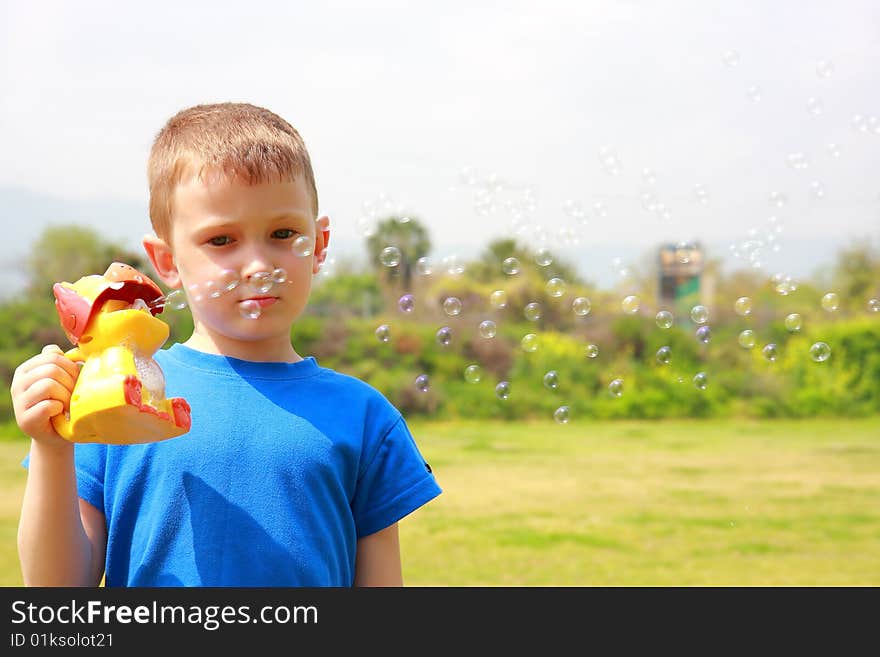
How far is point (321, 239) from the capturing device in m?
1.93

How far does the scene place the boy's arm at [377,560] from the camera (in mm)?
1864

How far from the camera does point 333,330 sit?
1258 cm

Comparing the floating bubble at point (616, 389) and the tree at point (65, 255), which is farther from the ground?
the tree at point (65, 255)

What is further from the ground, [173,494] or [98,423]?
[98,423]

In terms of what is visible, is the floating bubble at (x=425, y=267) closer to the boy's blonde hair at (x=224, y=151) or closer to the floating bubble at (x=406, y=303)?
the floating bubble at (x=406, y=303)

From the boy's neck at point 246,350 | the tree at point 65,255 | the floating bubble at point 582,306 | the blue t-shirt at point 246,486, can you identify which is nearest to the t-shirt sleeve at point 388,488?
the blue t-shirt at point 246,486

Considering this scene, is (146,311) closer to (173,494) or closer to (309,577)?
(173,494)

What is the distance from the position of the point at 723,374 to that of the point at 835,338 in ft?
5.43

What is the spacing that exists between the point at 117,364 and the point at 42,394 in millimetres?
124

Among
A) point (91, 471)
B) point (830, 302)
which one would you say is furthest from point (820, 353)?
point (91, 471)

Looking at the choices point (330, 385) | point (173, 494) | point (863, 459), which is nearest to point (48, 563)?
point (173, 494)

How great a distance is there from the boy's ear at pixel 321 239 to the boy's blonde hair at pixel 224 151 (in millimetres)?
23

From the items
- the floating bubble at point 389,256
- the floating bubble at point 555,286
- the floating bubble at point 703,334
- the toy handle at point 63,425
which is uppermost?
the floating bubble at point 389,256

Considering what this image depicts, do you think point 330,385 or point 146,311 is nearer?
point 146,311
